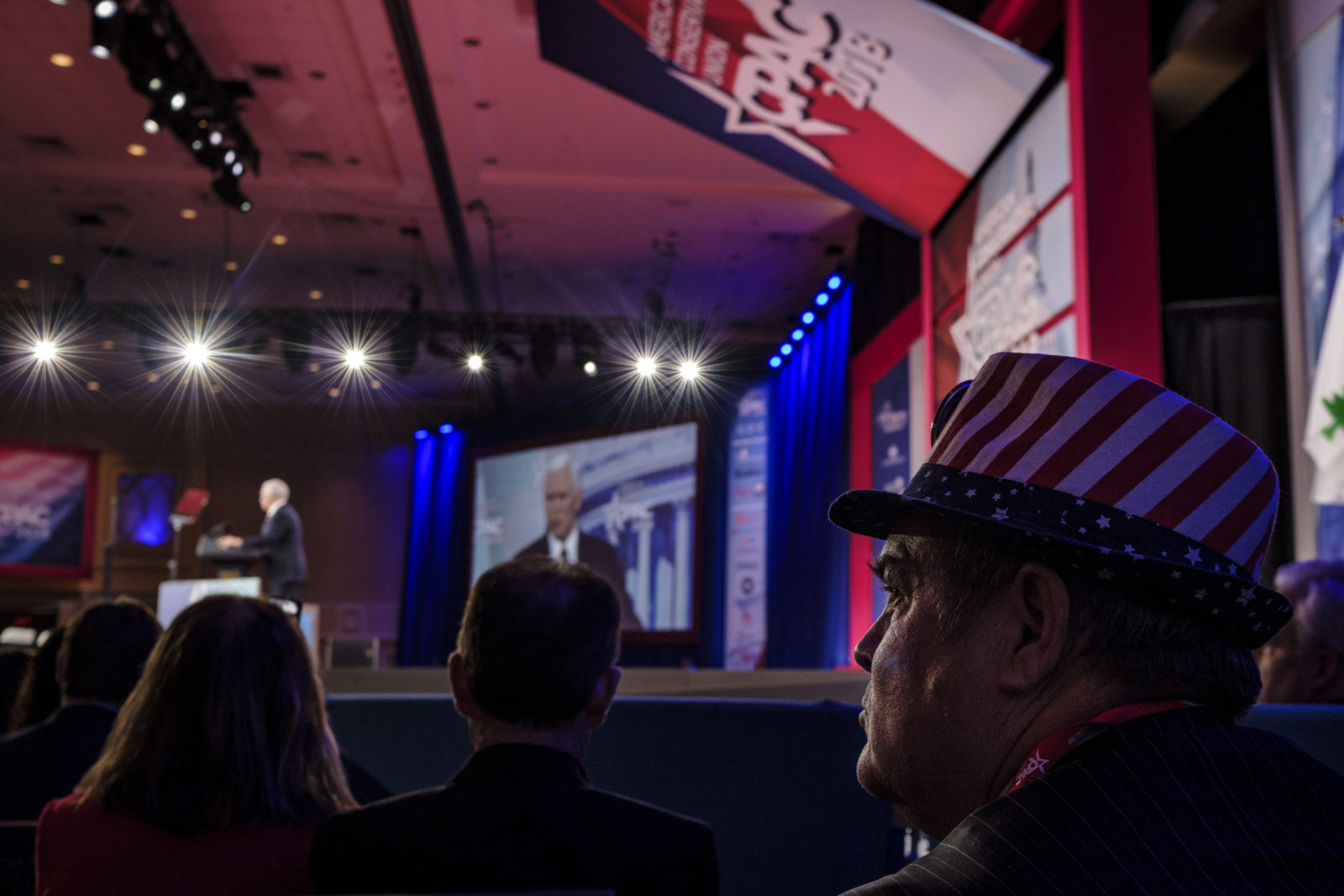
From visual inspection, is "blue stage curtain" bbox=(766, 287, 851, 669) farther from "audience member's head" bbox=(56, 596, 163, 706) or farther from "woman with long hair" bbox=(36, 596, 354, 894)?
"woman with long hair" bbox=(36, 596, 354, 894)

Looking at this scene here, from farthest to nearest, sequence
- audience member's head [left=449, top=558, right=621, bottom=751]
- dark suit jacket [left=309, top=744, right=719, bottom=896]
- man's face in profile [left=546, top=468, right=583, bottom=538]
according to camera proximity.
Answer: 1. man's face in profile [left=546, top=468, right=583, bottom=538]
2. audience member's head [left=449, top=558, right=621, bottom=751]
3. dark suit jacket [left=309, top=744, right=719, bottom=896]

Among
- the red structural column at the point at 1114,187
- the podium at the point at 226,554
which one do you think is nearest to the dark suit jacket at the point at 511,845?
the red structural column at the point at 1114,187

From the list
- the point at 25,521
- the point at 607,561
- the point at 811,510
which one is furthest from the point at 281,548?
the point at 25,521

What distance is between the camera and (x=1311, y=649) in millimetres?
2305

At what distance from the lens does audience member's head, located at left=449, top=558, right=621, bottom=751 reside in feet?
4.71

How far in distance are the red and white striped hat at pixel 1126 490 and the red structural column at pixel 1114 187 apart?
9.67ft

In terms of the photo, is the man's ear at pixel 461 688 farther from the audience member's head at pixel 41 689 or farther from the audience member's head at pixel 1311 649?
the audience member's head at pixel 1311 649

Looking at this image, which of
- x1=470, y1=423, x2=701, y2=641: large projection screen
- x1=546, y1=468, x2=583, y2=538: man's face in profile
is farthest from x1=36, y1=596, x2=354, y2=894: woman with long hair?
x1=546, y1=468, x2=583, y2=538: man's face in profile

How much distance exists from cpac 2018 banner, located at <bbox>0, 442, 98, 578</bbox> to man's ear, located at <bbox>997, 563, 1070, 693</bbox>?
1383 centimetres

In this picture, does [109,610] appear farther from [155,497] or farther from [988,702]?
[155,497]

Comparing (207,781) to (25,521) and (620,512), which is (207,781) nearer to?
(620,512)

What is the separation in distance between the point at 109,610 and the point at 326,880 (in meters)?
1.05

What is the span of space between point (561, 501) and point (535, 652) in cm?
1048

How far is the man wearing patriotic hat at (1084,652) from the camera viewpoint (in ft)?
1.94
